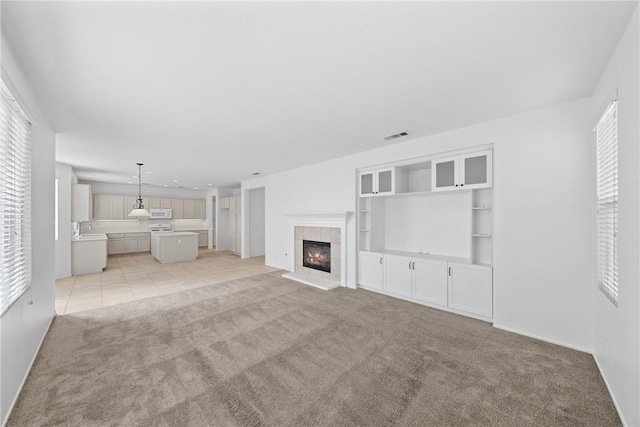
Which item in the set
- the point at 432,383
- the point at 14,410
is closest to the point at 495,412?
the point at 432,383

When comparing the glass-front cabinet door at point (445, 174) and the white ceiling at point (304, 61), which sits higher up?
the white ceiling at point (304, 61)

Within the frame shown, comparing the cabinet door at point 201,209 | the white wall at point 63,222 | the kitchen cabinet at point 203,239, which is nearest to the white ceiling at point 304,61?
the white wall at point 63,222

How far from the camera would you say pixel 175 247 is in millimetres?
7766

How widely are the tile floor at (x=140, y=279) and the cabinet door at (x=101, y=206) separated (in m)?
1.80

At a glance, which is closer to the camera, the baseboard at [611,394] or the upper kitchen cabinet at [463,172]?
the baseboard at [611,394]

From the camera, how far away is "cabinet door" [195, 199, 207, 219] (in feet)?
36.2

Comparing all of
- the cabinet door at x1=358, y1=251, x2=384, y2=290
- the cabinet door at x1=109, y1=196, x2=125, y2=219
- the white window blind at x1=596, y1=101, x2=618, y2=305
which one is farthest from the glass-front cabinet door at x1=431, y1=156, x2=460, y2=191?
the cabinet door at x1=109, y1=196, x2=125, y2=219

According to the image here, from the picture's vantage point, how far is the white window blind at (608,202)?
198cm

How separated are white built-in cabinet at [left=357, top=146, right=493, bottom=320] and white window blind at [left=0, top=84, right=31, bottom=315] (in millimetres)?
4316

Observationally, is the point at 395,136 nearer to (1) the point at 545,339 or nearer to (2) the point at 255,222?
(1) the point at 545,339

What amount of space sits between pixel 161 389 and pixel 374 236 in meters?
3.82

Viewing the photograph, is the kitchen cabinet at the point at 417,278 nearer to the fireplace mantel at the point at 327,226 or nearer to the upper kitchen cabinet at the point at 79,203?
the fireplace mantel at the point at 327,226

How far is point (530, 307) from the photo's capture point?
9.56 ft

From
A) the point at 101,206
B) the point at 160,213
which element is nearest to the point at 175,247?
the point at 160,213
